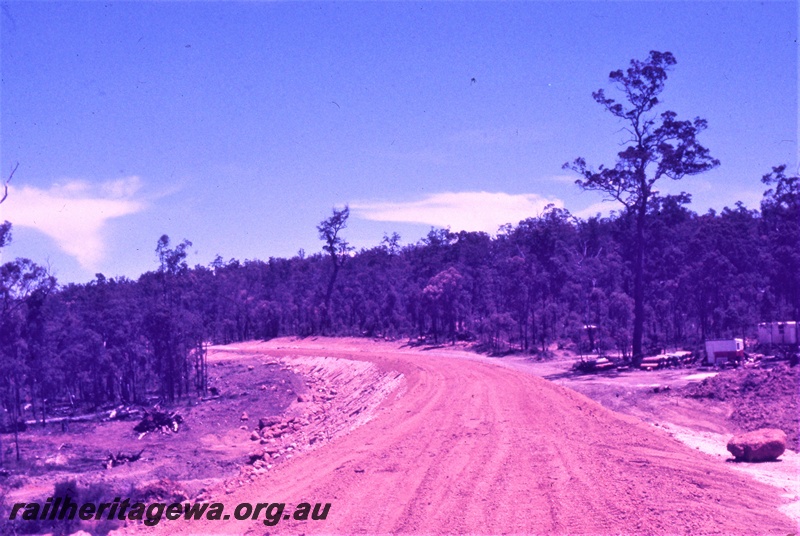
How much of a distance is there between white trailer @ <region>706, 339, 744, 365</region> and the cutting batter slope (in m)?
11.1

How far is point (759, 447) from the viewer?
11.7 meters

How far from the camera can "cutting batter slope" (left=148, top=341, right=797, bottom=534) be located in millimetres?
8406

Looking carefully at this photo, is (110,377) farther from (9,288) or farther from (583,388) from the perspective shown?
(583,388)

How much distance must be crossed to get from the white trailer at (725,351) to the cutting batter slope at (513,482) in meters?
11.1

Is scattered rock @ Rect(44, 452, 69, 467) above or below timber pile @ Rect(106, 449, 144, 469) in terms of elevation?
below

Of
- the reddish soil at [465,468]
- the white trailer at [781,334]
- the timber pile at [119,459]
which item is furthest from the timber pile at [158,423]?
the white trailer at [781,334]

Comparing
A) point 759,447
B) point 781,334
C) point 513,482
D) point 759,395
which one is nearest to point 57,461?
point 513,482

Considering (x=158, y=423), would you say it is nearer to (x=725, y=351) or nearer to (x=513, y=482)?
(x=513, y=482)

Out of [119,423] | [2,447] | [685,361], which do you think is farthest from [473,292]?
[2,447]

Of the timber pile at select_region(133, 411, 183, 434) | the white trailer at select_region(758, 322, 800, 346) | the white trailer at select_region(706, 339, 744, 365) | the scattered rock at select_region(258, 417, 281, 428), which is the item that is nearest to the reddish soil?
the scattered rock at select_region(258, 417, 281, 428)

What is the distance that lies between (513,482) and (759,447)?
5.28 meters

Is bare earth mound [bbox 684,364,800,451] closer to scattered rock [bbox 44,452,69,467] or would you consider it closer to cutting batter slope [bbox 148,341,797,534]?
cutting batter slope [bbox 148,341,797,534]

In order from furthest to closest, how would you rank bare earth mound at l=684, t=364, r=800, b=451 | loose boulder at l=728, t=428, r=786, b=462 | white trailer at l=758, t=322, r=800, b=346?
1. white trailer at l=758, t=322, r=800, b=346
2. bare earth mound at l=684, t=364, r=800, b=451
3. loose boulder at l=728, t=428, r=786, b=462

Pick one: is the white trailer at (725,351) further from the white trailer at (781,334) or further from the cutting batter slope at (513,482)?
the cutting batter slope at (513,482)
